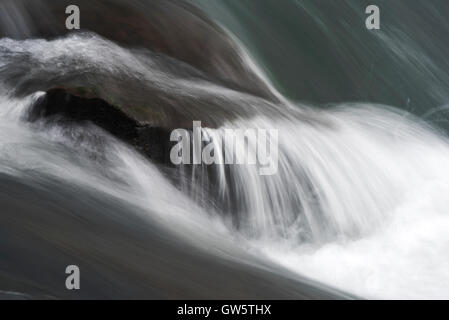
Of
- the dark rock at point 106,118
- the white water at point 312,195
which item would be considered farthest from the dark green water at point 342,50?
the dark rock at point 106,118

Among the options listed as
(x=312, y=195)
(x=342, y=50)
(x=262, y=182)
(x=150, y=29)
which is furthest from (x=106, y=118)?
(x=342, y=50)

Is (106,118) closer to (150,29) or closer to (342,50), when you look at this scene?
(150,29)

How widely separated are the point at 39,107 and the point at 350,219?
2.43 m

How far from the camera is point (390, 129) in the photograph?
8891 millimetres

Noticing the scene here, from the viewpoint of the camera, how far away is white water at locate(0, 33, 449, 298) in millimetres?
6066

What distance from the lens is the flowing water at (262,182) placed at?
20.0 ft

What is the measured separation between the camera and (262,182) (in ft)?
22.1

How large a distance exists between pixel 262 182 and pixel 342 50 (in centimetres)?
326

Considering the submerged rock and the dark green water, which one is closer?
the submerged rock

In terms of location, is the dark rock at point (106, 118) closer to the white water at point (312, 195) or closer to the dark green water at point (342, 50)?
the white water at point (312, 195)

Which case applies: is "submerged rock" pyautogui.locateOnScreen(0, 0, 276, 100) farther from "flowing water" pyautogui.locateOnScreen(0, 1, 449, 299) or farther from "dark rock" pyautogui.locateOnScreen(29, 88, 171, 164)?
"dark rock" pyautogui.locateOnScreen(29, 88, 171, 164)

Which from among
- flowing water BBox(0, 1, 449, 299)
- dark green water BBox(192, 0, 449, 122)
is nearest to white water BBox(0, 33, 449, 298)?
flowing water BBox(0, 1, 449, 299)
